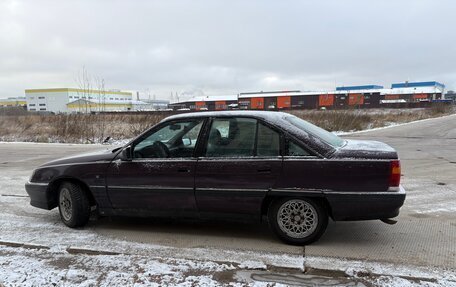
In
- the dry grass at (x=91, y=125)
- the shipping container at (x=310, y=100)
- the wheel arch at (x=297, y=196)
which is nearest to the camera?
the wheel arch at (x=297, y=196)

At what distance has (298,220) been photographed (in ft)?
13.2

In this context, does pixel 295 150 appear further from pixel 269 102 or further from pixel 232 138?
pixel 269 102

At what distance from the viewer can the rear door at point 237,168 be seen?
3959 millimetres

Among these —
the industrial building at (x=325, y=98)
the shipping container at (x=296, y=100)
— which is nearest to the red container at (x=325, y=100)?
the industrial building at (x=325, y=98)

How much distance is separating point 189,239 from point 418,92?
294 ft

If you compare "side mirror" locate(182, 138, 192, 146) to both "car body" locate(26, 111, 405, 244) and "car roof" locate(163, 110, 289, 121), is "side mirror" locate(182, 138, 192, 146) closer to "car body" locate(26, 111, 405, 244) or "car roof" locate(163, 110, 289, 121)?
"car body" locate(26, 111, 405, 244)

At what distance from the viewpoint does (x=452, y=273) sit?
3340mm

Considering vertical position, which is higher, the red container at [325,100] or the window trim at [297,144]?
the red container at [325,100]

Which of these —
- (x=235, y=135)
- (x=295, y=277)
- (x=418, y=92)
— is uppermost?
(x=418, y=92)

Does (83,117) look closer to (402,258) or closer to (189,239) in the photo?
(189,239)

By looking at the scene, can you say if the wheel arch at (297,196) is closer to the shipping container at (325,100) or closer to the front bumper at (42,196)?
the front bumper at (42,196)

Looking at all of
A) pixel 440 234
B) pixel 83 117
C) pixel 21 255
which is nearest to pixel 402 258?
pixel 440 234

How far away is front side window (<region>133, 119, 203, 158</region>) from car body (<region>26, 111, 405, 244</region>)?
1 cm

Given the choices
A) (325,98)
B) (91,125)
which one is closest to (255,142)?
(91,125)
